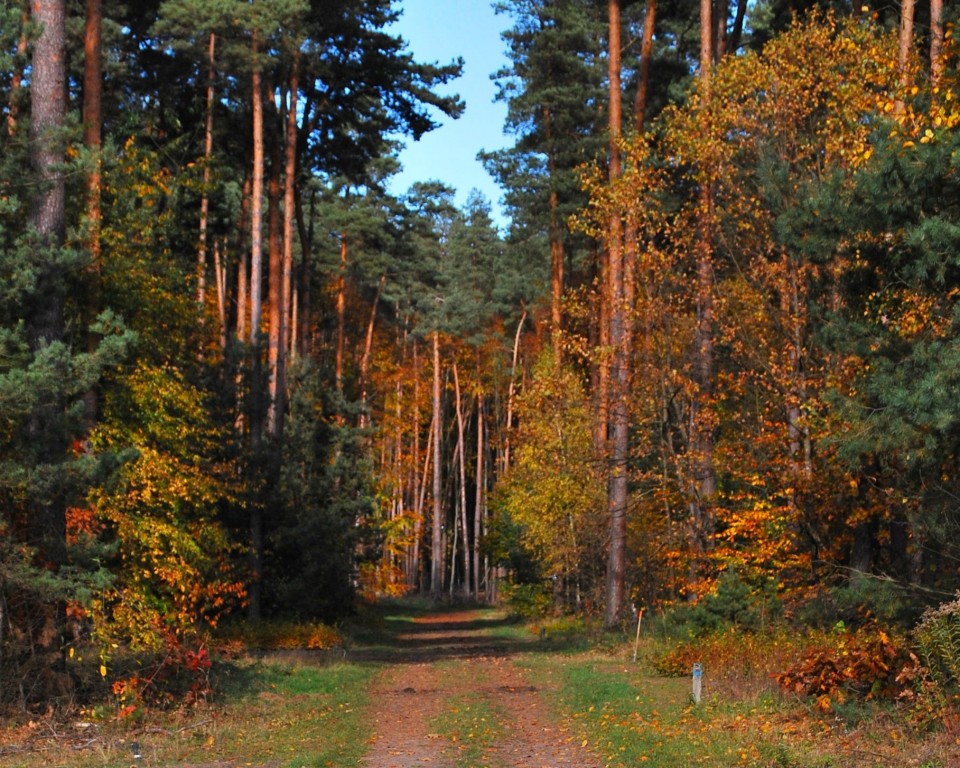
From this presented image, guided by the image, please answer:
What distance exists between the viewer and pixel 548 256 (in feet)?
177

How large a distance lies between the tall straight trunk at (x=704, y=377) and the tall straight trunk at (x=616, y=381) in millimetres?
1670

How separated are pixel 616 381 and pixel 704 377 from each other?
9.07 ft

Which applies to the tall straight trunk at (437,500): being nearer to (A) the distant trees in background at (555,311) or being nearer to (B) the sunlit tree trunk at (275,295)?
(A) the distant trees in background at (555,311)

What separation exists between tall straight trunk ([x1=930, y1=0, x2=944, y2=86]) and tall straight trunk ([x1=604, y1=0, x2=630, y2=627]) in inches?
302

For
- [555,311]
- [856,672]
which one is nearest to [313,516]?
[555,311]

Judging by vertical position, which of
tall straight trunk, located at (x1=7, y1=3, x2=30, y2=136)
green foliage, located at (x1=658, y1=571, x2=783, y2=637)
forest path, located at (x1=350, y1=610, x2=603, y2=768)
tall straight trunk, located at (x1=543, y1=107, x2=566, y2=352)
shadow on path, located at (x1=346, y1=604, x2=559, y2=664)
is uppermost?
tall straight trunk, located at (x1=543, y1=107, x2=566, y2=352)

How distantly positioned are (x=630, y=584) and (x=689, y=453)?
27.7ft

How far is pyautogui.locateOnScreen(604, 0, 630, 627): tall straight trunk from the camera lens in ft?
81.2

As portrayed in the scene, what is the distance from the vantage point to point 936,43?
50.4 feet

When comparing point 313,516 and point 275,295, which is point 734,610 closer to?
point 313,516

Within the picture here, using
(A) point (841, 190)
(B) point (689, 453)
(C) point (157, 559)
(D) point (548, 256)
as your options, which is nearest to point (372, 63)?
(B) point (689, 453)

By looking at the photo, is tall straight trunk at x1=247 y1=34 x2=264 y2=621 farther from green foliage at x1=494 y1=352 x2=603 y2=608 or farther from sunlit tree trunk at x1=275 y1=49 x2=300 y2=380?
green foliage at x1=494 y1=352 x2=603 y2=608

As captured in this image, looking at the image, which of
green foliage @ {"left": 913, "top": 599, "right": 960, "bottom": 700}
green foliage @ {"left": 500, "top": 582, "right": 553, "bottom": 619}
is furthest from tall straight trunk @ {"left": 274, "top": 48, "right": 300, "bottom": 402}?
green foliage @ {"left": 913, "top": 599, "right": 960, "bottom": 700}

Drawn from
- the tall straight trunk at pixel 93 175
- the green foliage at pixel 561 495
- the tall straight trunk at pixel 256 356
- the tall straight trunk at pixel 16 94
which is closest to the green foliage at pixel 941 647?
the tall straight trunk at pixel 93 175
